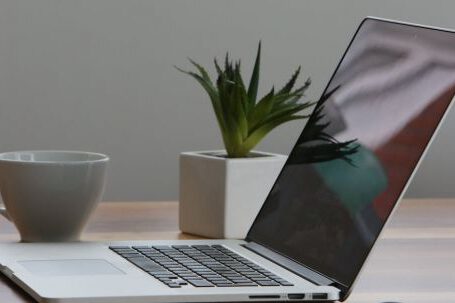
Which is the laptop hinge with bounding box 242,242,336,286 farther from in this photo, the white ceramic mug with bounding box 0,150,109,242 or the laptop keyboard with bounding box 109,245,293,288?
the white ceramic mug with bounding box 0,150,109,242

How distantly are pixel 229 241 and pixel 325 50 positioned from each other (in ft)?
4.73

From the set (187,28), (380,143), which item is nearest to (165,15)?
(187,28)

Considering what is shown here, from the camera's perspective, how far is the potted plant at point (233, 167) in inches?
52.7

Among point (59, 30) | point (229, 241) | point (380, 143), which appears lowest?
point (229, 241)

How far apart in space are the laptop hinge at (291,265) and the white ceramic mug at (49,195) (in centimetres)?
20

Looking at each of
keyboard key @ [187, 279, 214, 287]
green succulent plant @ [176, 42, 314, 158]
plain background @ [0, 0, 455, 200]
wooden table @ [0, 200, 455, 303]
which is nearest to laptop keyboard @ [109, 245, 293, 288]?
keyboard key @ [187, 279, 214, 287]

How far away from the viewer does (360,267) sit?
1021mm

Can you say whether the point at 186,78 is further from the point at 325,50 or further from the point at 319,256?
the point at 319,256

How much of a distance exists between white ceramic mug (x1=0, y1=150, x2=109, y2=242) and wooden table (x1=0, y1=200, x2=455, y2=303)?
0.07 meters

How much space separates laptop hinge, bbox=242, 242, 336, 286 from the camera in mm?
1047

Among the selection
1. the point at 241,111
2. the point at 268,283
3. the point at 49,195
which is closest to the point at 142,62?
the point at 241,111

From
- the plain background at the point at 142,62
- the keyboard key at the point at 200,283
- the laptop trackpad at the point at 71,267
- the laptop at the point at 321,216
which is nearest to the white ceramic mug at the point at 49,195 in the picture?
the laptop at the point at 321,216

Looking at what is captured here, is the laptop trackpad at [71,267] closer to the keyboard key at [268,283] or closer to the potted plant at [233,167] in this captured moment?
the keyboard key at [268,283]

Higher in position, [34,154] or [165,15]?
[165,15]
